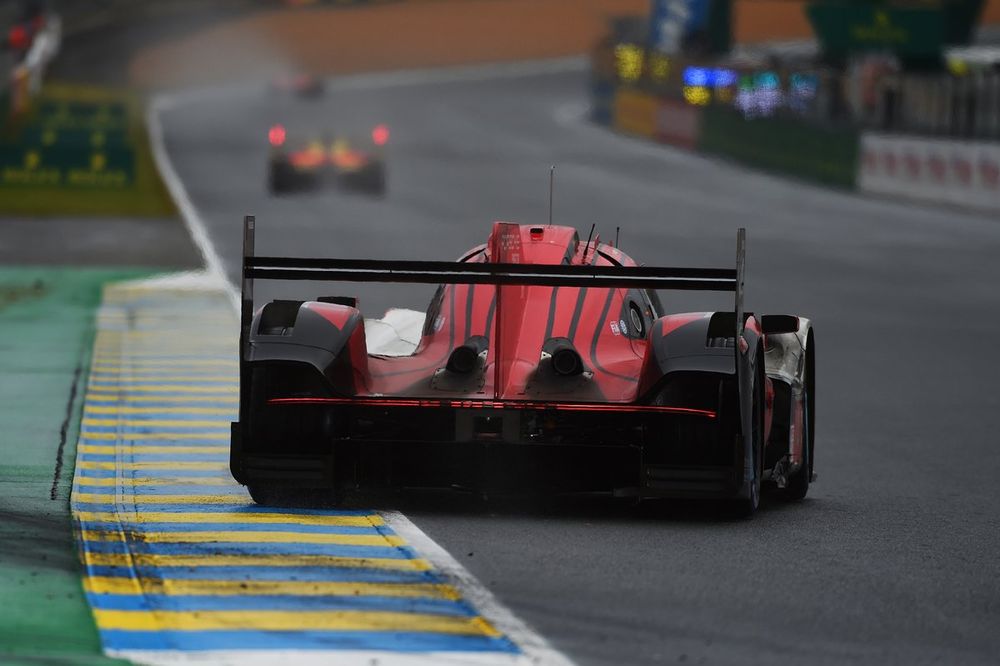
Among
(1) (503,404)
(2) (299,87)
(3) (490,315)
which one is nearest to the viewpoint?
(1) (503,404)

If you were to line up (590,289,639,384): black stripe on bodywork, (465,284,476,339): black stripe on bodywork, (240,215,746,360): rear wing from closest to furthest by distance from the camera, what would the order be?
1. (240,215,746,360): rear wing
2. (590,289,639,384): black stripe on bodywork
3. (465,284,476,339): black stripe on bodywork

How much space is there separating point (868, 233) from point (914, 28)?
13016 millimetres

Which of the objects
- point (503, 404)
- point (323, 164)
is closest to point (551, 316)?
point (503, 404)

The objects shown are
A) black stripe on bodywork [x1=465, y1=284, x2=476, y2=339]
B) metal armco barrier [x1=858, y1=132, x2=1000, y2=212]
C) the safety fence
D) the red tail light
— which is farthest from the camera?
the red tail light

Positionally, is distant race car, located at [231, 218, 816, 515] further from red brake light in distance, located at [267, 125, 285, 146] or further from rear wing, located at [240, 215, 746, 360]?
red brake light in distance, located at [267, 125, 285, 146]

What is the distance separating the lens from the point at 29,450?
12.1 meters

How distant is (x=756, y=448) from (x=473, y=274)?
5.37 feet

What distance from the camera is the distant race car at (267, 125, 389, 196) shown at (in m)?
45.0

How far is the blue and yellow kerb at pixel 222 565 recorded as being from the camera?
7.14 m

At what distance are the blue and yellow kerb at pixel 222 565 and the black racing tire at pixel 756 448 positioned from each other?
6.01 ft

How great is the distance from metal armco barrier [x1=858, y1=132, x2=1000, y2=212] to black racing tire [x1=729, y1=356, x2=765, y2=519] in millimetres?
31247

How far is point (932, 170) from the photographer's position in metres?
43.3

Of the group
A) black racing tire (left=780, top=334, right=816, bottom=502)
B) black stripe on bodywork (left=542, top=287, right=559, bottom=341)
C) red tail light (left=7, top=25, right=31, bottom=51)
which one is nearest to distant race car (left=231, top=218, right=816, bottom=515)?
black stripe on bodywork (left=542, top=287, right=559, bottom=341)

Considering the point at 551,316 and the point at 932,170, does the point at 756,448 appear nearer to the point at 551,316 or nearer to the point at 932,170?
the point at 551,316
